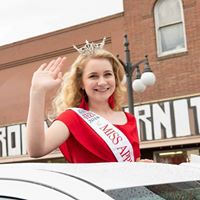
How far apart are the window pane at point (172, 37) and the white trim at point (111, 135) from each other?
37.3 ft

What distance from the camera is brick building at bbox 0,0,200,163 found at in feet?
41.7

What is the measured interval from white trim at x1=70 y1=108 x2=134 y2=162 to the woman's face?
131 millimetres

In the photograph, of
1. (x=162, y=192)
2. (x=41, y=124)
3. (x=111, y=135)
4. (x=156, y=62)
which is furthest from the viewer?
(x=156, y=62)

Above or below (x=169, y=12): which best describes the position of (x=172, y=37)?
below

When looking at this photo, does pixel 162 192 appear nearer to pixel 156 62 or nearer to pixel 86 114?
pixel 86 114

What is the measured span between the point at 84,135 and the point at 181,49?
37.5 ft

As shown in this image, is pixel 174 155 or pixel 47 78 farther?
pixel 174 155

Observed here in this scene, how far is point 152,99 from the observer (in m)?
13.7

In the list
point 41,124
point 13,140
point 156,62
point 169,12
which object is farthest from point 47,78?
point 13,140

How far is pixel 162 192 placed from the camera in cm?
183

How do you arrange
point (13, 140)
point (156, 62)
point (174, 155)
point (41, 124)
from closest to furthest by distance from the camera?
point (41, 124) → point (174, 155) → point (156, 62) → point (13, 140)

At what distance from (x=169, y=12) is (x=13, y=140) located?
583 centimetres

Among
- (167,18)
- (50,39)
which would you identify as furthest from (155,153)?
(50,39)

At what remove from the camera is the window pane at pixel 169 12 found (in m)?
14.0
